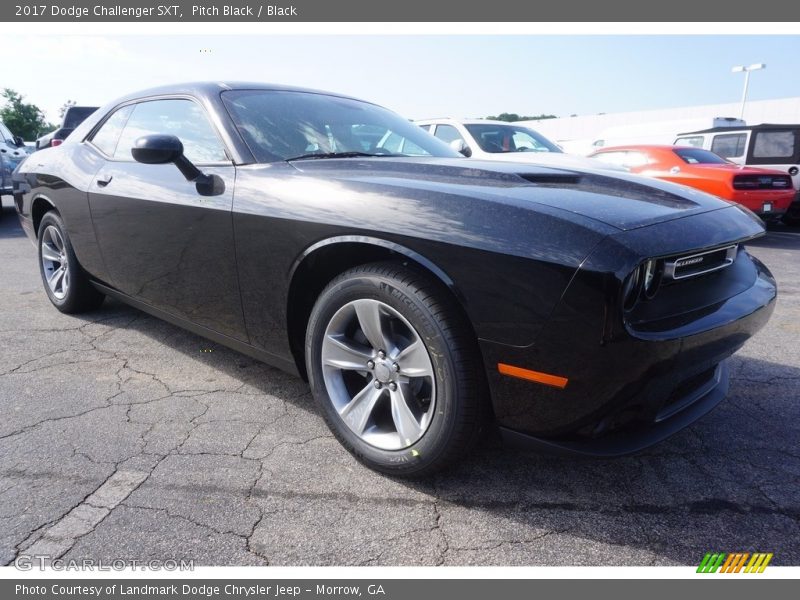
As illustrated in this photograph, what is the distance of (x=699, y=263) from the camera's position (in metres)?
1.85

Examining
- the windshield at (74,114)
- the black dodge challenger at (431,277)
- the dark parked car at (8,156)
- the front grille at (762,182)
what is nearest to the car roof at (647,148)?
the front grille at (762,182)

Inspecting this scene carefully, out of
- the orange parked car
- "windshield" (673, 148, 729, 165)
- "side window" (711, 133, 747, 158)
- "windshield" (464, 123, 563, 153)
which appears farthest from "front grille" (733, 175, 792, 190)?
"windshield" (464, 123, 563, 153)

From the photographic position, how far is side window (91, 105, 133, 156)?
3.35m

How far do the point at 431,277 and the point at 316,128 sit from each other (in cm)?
130

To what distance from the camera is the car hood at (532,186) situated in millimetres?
1751

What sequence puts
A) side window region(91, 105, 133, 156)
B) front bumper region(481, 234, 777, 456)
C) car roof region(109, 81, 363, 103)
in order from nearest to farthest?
front bumper region(481, 234, 777, 456)
car roof region(109, 81, 363, 103)
side window region(91, 105, 133, 156)

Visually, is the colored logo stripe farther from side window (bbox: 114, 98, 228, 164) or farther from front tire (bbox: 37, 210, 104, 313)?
front tire (bbox: 37, 210, 104, 313)

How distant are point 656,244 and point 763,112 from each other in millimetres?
33200

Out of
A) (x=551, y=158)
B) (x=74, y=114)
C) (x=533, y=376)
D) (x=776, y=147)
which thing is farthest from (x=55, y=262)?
(x=74, y=114)

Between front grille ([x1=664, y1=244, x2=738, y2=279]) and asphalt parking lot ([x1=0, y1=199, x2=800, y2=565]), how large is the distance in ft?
2.55

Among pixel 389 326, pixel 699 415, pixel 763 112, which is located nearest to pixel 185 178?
pixel 389 326

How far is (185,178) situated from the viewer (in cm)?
255

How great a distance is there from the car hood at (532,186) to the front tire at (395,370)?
1.14 ft
